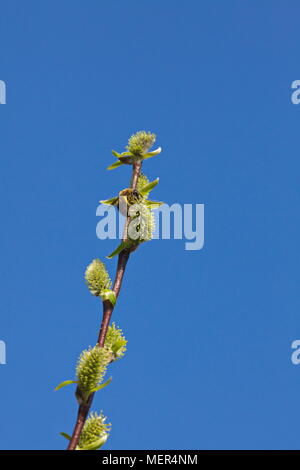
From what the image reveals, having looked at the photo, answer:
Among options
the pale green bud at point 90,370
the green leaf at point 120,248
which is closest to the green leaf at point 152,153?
the green leaf at point 120,248

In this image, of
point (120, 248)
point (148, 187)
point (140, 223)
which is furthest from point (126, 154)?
point (120, 248)

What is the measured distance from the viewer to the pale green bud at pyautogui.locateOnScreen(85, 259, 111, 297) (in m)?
1.91

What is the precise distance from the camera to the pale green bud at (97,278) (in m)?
1.91

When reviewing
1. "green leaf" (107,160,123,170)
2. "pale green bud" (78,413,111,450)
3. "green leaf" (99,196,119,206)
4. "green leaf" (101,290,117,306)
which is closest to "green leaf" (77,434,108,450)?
"pale green bud" (78,413,111,450)

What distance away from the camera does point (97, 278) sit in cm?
193

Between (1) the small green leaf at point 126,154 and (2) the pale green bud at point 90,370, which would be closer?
(2) the pale green bud at point 90,370

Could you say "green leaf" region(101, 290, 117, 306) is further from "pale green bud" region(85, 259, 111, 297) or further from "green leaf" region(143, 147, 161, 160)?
Answer: "green leaf" region(143, 147, 161, 160)

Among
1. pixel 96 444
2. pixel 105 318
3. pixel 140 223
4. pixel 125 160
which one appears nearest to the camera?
pixel 96 444

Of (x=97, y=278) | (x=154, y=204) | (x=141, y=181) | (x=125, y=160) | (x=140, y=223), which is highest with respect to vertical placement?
(x=125, y=160)

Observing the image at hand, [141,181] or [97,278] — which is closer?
[97,278]

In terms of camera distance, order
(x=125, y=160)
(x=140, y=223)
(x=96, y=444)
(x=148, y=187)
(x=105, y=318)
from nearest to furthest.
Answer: (x=96, y=444) < (x=105, y=318) < (x=140, y=223) < (x=148, y=187) < (x=125, y=160)

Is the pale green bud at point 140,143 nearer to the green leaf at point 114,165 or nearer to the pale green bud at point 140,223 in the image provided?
the green leaf at point 114,165

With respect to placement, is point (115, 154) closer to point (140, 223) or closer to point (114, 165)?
point (114, 165)
